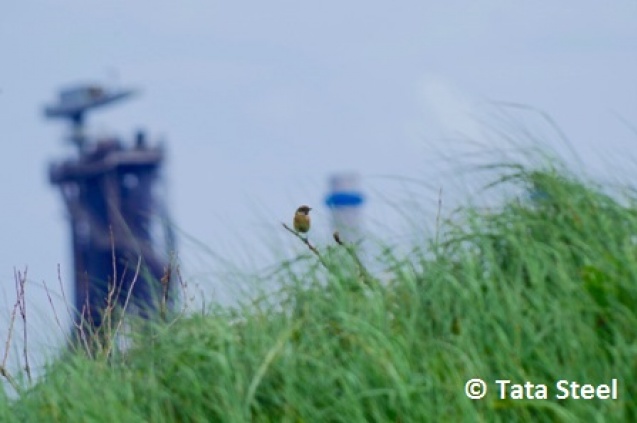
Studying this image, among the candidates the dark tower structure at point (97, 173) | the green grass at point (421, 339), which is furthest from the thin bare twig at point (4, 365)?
the dark tower structure at point (97, 173)

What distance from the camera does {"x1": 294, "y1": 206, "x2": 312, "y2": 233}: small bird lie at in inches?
177

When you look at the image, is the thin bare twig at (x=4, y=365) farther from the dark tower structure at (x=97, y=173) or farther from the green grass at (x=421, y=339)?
the dark tower structure at (x=97, y=173)

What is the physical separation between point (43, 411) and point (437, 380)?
1.37 metres

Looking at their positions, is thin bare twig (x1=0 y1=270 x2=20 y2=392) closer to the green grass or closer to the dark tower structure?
the green grass

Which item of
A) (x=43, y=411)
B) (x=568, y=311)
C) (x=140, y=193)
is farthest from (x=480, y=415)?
(x=140, y=193)

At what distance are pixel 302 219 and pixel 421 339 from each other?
2.53 feet

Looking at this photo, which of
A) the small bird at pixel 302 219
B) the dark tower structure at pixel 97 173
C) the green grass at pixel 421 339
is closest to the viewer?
the green grass at pixel 421 339

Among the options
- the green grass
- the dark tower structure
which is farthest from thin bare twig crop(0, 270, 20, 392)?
the dark tower structure

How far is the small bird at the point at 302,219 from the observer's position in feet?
14.8

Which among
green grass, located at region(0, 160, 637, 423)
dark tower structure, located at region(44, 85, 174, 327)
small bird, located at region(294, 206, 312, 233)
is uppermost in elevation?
dark tower structure, located at region(44, 85, 174, 327)

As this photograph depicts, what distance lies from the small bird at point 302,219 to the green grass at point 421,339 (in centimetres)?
15

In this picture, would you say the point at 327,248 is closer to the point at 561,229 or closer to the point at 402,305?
the point at 402,305

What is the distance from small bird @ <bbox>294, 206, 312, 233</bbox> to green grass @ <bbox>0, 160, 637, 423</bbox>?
0.49 feet

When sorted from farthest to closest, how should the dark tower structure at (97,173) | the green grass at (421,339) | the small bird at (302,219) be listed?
the dark tower structure at (97,173) < the small bird at (302,219) < the green grass at (421,339)
